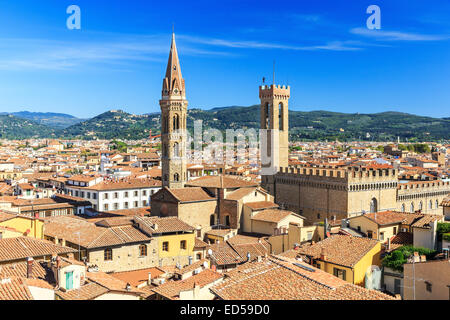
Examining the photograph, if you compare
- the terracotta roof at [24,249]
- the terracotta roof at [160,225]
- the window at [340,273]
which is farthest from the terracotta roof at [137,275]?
the window at [340,273]

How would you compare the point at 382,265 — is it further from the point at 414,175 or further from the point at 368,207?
the point at 414,175

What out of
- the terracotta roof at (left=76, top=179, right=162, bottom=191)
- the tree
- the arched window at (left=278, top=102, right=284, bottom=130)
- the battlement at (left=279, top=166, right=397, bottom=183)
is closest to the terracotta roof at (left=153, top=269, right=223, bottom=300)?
the tree

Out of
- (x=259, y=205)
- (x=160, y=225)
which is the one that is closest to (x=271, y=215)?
(x=259, y=205)

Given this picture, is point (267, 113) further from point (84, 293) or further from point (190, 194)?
point (84, 293)
